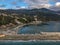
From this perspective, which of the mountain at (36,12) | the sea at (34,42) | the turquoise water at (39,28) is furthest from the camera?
the mountain at (36,12)

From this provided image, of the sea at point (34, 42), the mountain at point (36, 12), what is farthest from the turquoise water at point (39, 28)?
the sea at point (34, 42)

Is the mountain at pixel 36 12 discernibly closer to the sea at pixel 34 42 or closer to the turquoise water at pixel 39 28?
the turquoise water at pixel 39 28

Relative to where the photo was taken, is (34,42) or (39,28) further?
(39,28)

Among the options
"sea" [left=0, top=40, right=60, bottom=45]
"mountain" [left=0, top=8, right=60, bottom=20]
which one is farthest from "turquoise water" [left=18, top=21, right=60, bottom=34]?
"sea" [left=0, top=40, right=60, bottom=45]

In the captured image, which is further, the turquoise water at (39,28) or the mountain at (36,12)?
the mountain at (36,12)

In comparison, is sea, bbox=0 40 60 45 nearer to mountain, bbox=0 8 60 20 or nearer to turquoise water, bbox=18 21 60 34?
turquoise water, bbox=18 21 60 34

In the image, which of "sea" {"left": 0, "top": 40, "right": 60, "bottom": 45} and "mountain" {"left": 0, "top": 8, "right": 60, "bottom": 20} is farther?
"mountain" {"left": 0, "top": 8, "right": 60, "bottom": 20}

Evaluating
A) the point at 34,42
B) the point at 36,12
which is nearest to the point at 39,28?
the point at 36,12

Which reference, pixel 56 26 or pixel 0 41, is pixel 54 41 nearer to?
pixel 56 26

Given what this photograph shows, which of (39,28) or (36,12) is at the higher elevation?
(36,12)

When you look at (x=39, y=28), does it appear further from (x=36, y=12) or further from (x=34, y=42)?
(x=34, y=42)

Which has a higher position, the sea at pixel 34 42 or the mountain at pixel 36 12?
the mountain at pixel 36 12
